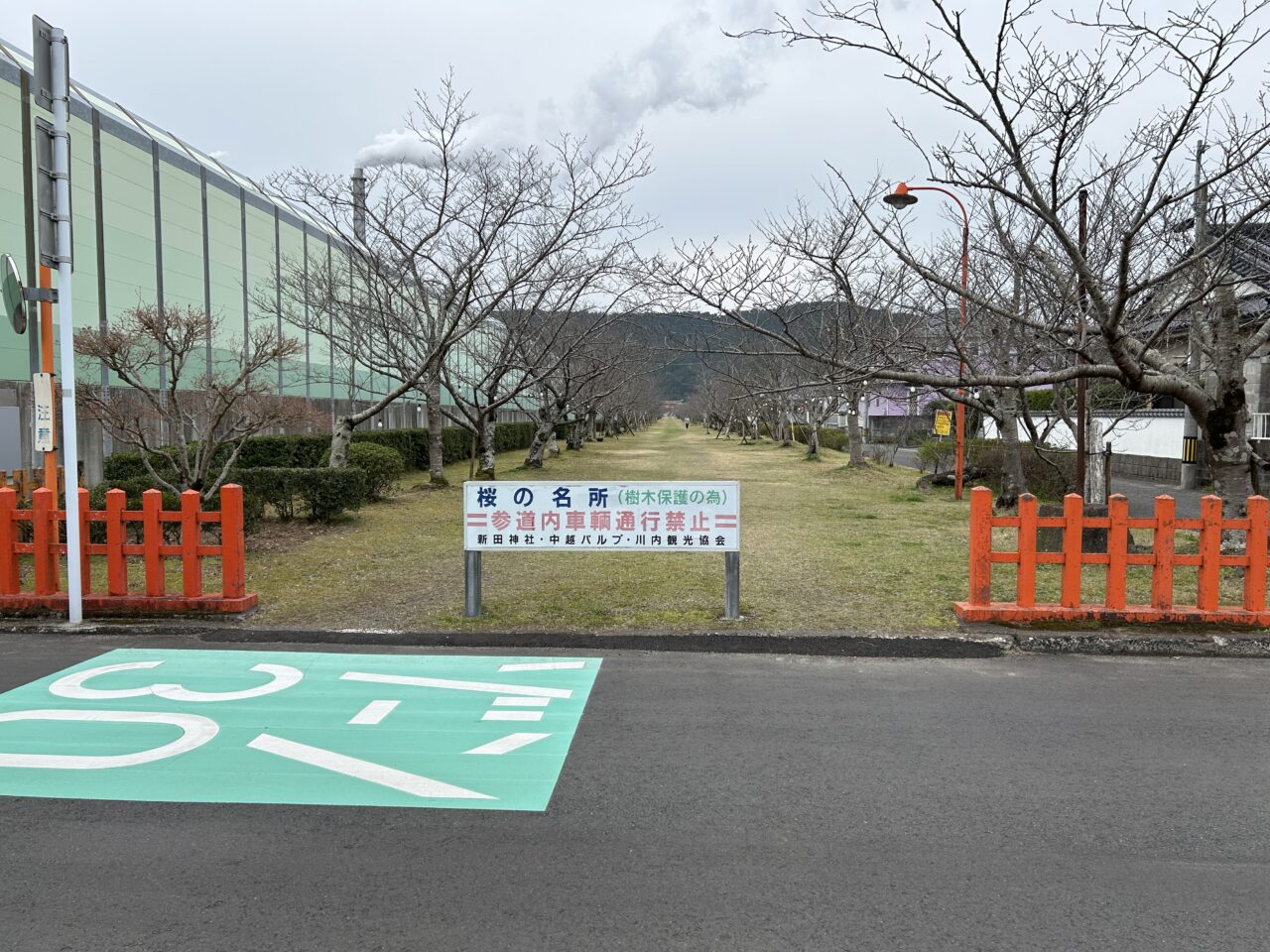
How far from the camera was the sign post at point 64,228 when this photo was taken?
671 cm

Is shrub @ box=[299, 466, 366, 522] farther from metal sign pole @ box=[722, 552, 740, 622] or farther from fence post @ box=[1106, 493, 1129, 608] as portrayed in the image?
fence post @ box=[1106, 493, 1129, 608]

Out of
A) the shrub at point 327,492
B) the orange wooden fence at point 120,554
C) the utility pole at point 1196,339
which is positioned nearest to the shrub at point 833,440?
the utility pole at point 1196,339

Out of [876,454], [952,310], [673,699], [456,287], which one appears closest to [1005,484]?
[952,310]

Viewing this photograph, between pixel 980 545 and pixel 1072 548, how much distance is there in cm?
63

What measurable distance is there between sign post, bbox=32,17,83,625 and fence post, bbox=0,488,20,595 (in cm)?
65

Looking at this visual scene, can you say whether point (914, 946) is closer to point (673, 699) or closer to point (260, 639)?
point (673, 699)

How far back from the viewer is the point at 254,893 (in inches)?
122

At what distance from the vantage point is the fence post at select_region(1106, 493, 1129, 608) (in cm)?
655

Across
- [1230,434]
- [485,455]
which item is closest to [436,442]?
[485,455]

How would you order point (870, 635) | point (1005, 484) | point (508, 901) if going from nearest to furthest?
1. point (508, 901)
2. point (870, 635)
3. point (1005, 484)

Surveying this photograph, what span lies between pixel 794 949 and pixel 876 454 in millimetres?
Result: 35118

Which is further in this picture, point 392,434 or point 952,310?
point 392,434

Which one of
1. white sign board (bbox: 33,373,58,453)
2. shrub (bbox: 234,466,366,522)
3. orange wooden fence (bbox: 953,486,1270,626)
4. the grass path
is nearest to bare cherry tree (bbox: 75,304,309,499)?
shrub (bbox: 234,466,366,522)

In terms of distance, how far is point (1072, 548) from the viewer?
6660mm
